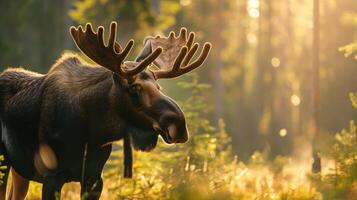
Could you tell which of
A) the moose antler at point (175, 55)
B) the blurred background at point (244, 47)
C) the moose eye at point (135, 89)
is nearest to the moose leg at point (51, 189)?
the moose eye at point (135, 89)

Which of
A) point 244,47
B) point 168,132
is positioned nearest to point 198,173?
point 168,132

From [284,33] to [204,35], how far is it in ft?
47.3

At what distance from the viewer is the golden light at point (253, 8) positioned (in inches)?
2251

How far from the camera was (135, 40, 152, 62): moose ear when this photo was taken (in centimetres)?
788

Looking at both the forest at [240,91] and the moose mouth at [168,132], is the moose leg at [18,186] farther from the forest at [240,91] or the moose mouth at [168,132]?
the moose mouth at [168,132]

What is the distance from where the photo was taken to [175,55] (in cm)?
827

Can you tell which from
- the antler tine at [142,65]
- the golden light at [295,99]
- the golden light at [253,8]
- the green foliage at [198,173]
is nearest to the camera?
the antler tine at [142,65]

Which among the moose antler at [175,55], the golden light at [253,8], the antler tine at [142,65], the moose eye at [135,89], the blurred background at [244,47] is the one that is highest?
the golden light at [253,8]

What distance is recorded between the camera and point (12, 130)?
808 cm

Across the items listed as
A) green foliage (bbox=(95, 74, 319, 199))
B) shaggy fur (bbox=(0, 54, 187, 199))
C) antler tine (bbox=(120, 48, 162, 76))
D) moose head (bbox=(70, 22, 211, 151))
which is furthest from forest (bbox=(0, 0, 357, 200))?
antler tine (bbox=(120, 48, 162, 76))

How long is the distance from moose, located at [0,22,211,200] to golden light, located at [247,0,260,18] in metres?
49.4

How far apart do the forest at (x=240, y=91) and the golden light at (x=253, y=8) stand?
0.09m

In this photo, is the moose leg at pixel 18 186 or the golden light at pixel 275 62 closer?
the moose leg at pixel 18 186

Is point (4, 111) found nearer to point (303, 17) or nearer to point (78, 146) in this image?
point (78, 146)
